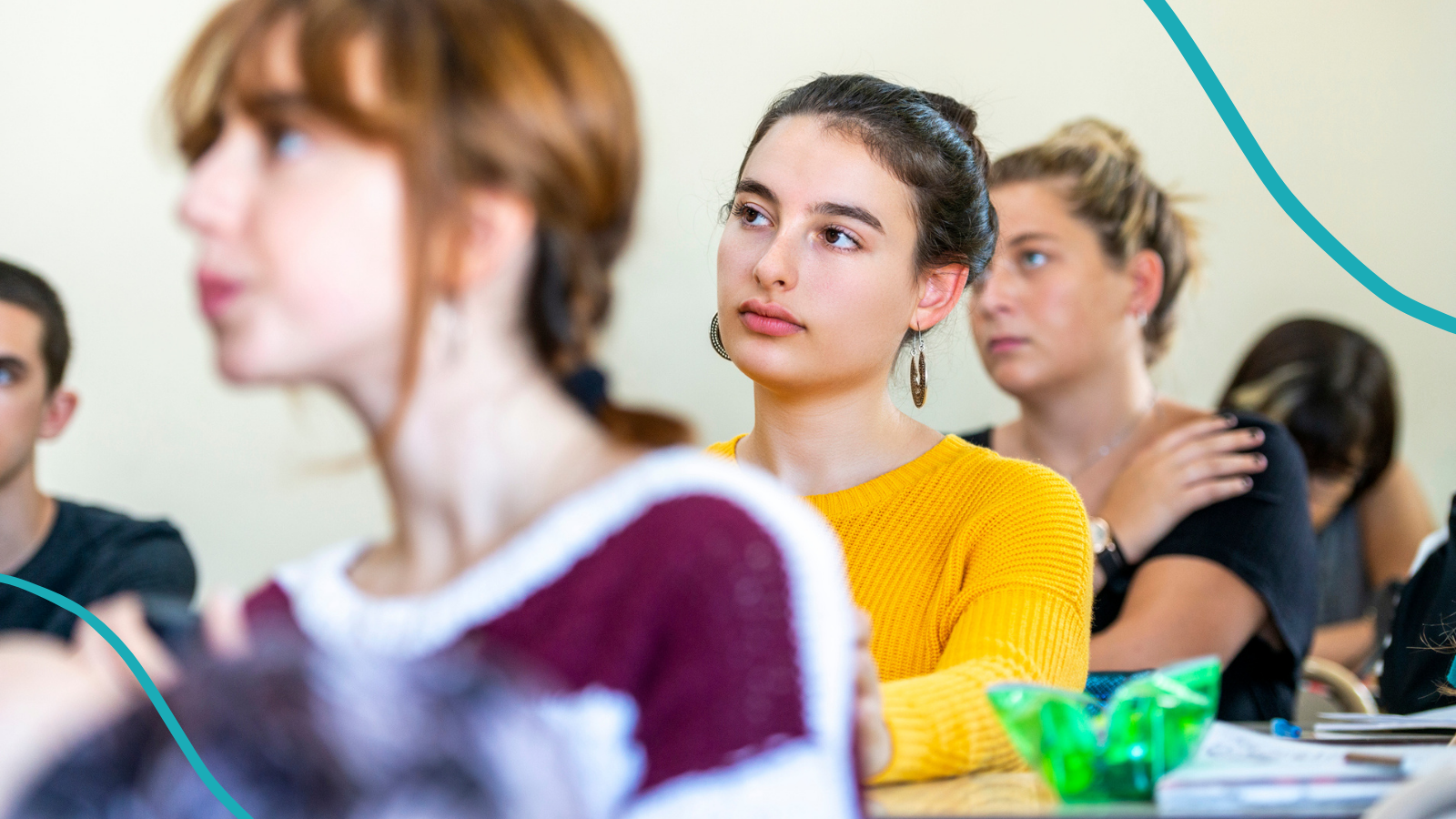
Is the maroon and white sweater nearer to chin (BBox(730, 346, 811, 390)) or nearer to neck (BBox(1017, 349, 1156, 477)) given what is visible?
chin (BBox(730, 346, 811, 390))

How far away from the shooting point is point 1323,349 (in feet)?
6.18

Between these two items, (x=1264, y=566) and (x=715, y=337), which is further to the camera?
(x=1264, y=566)

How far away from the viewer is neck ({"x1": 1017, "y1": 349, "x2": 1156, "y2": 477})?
139 centimetres

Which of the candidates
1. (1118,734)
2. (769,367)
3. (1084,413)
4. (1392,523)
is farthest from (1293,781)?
(1392,523)

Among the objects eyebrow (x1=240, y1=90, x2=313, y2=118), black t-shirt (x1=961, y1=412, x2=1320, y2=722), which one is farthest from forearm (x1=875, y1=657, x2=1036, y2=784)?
A: black t-shirt (x1=961, y1=412, x2=1320, y2=722)

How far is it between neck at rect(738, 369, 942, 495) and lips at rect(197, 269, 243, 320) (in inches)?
23.2

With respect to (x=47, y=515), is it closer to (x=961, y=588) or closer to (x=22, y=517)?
(x=22, y=517)

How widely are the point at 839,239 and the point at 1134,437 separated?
2.01ft

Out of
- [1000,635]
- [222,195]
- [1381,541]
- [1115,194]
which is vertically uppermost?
[1115,194]

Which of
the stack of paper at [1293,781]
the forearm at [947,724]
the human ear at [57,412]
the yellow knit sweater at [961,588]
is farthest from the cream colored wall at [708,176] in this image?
the stack of paper at [1293,781]

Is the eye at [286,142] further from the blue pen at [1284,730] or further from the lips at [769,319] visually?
the blue pen at [1284,730]

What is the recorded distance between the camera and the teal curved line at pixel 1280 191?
0.89 m

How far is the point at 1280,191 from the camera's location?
89cm

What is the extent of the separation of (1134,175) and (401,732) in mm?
1149
